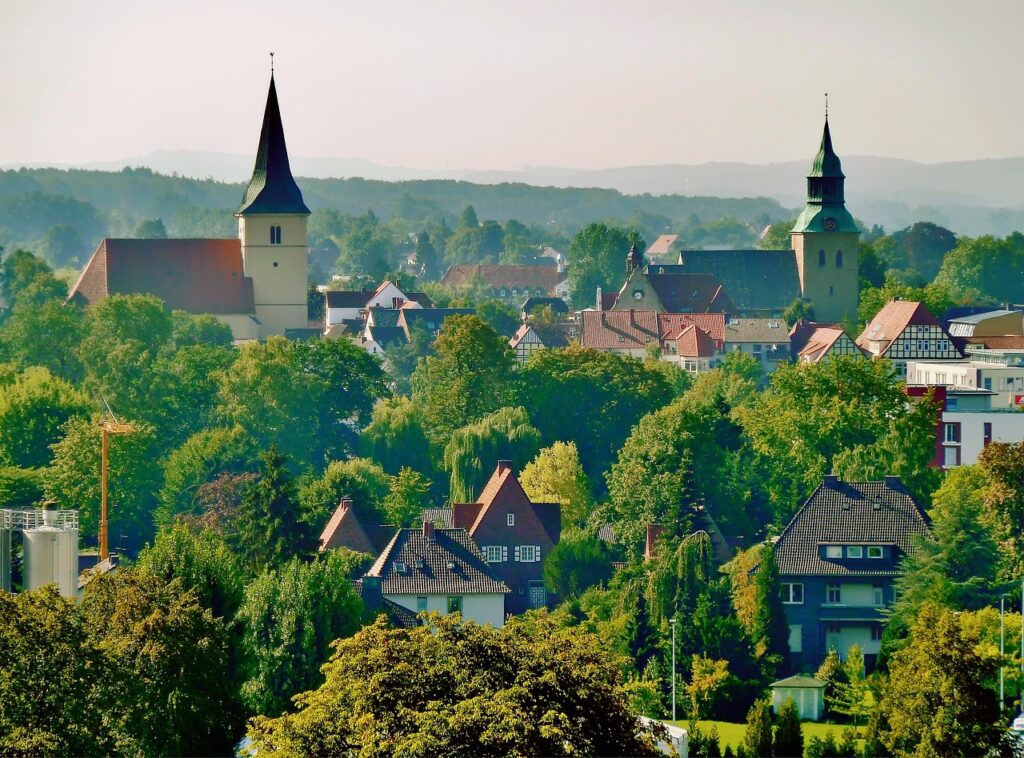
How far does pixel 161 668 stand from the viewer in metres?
33.6

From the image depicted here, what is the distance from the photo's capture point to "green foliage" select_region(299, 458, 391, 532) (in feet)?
190

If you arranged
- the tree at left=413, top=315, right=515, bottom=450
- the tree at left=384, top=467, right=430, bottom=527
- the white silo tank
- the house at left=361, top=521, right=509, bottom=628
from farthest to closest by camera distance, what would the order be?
the tree at left=413, top=315, right=515, bottom=450, the tree at left=384, top=467, right=430, bottom=527, the house at left=361, top=521, right=509, bottom=628, the white silo tank

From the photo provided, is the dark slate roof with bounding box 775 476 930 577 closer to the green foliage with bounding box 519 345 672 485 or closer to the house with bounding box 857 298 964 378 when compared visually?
the green foliage with bounding box 519 345 672 485

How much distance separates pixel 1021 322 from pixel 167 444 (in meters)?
46.0

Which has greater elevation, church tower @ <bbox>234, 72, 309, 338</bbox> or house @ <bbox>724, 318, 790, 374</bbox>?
church tower @ <bbox>234, 72, 309, 338</bbox>

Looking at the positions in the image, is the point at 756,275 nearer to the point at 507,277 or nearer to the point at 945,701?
the point at 507,277

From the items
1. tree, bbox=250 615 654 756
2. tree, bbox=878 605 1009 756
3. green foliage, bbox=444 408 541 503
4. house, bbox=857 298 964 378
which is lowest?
tree, bbox=878 605 1009 756

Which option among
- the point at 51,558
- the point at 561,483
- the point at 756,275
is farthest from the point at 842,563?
the point at 756,275

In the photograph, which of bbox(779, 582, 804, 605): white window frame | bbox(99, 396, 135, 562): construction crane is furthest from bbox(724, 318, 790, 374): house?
bbox(779, 582, 804, 605): white window frame

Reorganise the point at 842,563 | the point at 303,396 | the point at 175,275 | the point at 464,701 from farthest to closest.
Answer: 1. the point at 175,275
2. the point at 303,396
3. the point at 842,563
4. the point at 464,701

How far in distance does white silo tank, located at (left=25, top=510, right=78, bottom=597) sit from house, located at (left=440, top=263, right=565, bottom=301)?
14010 cm

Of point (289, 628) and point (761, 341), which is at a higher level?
point (761, 341)

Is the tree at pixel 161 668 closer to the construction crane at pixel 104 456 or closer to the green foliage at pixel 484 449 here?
the construction crane at pixel 104 456

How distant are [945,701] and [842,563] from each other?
1756cm
